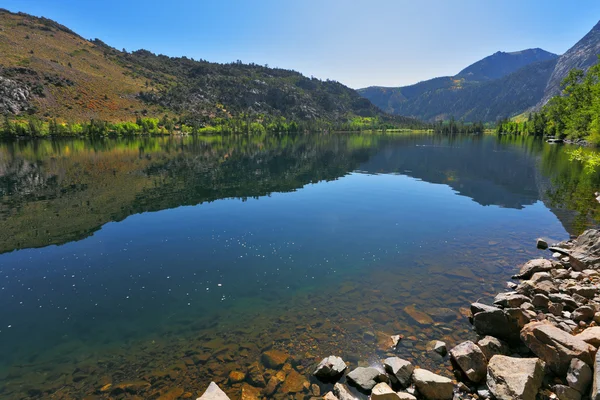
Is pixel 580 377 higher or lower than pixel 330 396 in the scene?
higher

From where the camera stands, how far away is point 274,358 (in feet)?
40.7

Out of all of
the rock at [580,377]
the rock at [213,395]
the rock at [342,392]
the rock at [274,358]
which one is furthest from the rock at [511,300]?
the rock at [213,395]

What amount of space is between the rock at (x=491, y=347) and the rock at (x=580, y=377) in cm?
231

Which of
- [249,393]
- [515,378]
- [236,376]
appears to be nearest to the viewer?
[515,378]

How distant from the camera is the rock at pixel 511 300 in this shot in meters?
14.8

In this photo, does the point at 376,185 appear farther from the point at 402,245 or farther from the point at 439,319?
the point at 439,319

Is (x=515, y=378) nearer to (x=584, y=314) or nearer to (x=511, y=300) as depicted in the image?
(x=584, y=314)

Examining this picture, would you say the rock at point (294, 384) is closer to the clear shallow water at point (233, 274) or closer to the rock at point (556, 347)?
the clear shallow water at point (233, 274)

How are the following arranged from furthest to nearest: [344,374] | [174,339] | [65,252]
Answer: [65,252] → [174,339] → [344,374]

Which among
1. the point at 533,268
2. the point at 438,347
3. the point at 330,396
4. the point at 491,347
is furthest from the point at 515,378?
the point at 533,268

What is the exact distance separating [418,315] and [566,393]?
20.0 ft

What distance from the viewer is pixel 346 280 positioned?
61.1 ft

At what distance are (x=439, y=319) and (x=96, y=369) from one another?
47.3 ft

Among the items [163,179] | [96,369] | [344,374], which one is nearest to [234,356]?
[344,374]
